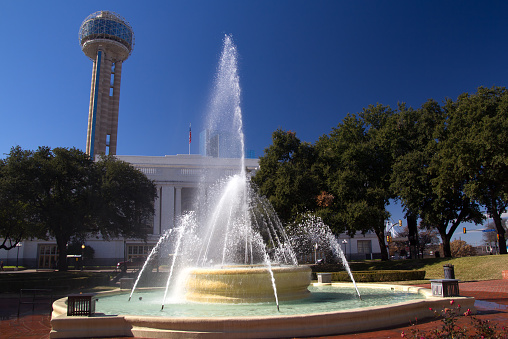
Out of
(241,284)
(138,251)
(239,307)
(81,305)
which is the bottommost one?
(239,307)

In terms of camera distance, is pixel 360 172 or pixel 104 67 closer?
pixel 360 172

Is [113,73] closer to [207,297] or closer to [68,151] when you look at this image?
[68,151]

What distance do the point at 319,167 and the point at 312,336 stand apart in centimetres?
2790

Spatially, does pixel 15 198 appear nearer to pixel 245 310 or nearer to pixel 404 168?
pixel 245 310

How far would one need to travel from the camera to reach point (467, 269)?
25.7 m

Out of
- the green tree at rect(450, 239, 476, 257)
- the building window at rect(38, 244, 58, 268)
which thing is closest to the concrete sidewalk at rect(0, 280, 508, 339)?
the building window at rect(38, 244, 58, 268)

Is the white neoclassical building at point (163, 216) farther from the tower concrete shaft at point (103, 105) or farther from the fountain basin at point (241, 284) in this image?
the fountain basin at point (241, 284)

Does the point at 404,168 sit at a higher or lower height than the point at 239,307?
higher

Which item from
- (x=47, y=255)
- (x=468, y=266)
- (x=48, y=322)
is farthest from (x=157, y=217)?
(x=48, y=322)

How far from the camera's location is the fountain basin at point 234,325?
7.74 m

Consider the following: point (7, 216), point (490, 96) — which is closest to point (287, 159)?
point (490, 96)

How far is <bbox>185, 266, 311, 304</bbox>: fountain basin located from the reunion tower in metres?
70.3

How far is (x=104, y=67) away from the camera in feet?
264

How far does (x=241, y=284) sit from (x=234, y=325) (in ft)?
11.4
